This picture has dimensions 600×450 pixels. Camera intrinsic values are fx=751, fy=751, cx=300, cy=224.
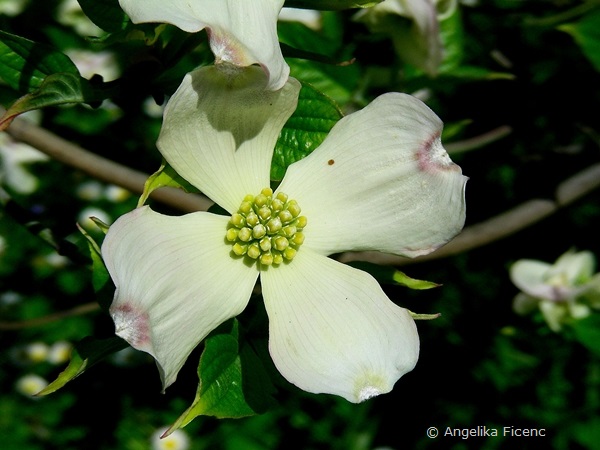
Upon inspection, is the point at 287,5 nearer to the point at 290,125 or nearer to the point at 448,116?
the point at 290,125

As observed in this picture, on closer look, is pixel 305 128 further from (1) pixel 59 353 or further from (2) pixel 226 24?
(1) pixel 59 353

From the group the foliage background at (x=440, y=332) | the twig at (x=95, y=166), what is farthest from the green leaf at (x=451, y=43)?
the foliage background at (x=440, y=332)

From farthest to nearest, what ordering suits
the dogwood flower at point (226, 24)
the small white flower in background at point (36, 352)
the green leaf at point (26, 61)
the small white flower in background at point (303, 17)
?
the small white flower in background at point (36, 352) < the small white flower in background at point (303, 17) < the green leaf at point (26, 61) < the dogwood flower at point (226, 24)

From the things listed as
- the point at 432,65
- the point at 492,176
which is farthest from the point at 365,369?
the point at 492,176

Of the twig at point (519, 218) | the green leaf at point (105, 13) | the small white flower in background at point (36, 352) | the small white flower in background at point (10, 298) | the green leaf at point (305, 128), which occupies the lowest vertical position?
the small white flower in background at point (36, 352)

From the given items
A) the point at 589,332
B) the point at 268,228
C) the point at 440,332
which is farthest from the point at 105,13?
the point at 440,332

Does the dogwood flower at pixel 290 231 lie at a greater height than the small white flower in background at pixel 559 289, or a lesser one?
greater

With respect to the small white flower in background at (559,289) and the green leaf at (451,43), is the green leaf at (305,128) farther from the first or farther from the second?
the small white flower in background at (559,289)
